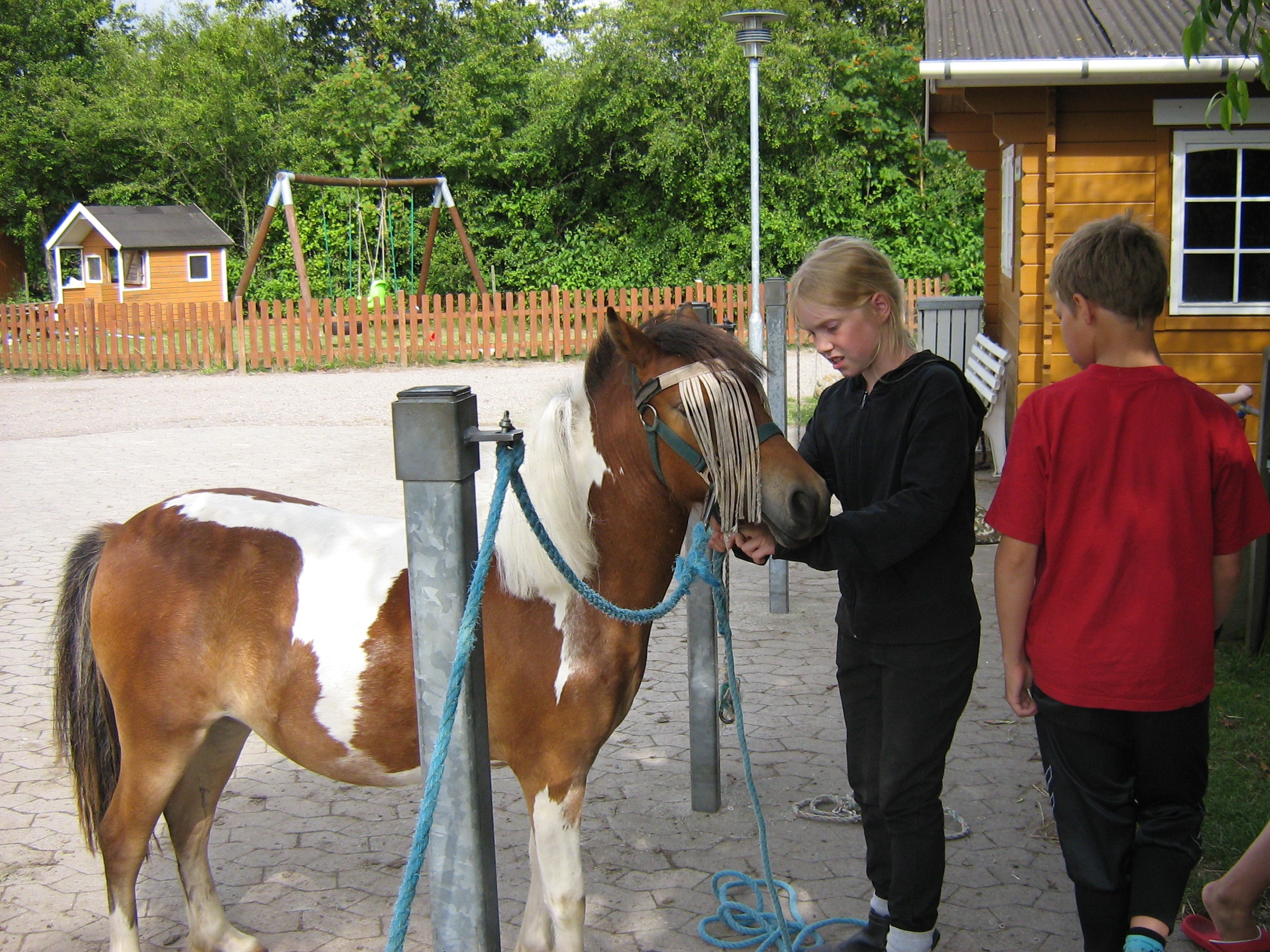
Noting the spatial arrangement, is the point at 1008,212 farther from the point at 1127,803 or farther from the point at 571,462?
the point at 571,462

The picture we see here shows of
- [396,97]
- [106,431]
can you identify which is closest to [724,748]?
[106,431]

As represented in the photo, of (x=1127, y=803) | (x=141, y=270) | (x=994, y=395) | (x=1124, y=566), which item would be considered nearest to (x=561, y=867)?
(x=1127, y=803)

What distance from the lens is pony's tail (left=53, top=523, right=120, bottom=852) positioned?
9.73 feet

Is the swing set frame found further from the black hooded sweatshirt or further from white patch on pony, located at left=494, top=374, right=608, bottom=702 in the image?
the black hooded sweatshirt

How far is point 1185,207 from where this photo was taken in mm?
7867

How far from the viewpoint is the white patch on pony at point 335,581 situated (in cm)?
260

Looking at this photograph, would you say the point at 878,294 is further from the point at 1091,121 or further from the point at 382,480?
the point at 382,480

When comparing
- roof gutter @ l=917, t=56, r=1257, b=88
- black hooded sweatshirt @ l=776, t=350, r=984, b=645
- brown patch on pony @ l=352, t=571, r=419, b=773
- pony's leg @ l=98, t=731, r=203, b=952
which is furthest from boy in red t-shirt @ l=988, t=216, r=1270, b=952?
roof gutter @ l=917, t=56, r=1257, b=88

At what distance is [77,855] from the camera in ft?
11.8

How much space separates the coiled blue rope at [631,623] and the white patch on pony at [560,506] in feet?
0.19

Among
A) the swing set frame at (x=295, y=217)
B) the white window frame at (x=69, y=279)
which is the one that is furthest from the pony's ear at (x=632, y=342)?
the white window frame at (x=69, y=279)

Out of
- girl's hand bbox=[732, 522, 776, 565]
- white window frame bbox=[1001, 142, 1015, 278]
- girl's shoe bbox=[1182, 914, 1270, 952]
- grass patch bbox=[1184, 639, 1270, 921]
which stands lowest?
girl's shoe bbox=[1182, 914, 1270, 952]

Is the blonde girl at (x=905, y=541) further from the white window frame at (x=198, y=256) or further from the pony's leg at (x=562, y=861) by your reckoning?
the white window frame at (x=198, y=256)

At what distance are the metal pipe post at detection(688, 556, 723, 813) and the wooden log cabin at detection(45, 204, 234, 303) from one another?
27910 mm
